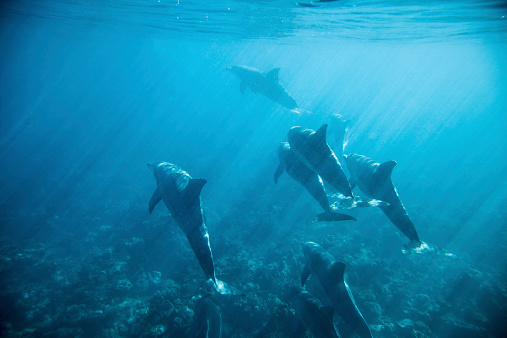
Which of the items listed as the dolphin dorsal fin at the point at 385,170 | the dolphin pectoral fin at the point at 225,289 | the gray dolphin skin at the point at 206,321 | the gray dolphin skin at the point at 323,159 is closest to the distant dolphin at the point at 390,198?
the dolphin dorsal fin at the point at 385,170

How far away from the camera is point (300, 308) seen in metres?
6.40

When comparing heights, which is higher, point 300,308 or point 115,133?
point 300,308

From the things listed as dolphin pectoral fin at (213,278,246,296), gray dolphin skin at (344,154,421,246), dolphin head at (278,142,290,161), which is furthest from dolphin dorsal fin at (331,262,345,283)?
dolphin head at (278,142,290,161)

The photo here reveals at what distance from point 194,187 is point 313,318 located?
4.77m

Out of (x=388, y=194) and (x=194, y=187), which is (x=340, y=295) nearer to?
(x=388, y=194)

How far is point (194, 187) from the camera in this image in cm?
561

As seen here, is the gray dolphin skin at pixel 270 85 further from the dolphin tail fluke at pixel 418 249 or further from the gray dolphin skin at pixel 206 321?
the gray dolphin skin at pixel 206 321

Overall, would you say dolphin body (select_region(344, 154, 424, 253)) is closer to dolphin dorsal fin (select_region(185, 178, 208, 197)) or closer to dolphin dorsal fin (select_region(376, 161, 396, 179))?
dolphin dorsal fin (select_region(376, 161, 396, 179))

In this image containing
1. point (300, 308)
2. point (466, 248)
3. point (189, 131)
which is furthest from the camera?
point (189, 131)

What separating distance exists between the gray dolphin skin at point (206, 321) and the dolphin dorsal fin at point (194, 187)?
3119 mm

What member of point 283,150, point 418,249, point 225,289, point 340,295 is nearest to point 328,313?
point 340,295

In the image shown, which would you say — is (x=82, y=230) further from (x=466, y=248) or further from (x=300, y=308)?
(x=466, y=248)

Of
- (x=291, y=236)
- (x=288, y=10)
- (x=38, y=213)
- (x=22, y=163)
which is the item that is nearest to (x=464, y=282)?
(x=291, y=236)

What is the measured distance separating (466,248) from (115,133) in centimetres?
3926
